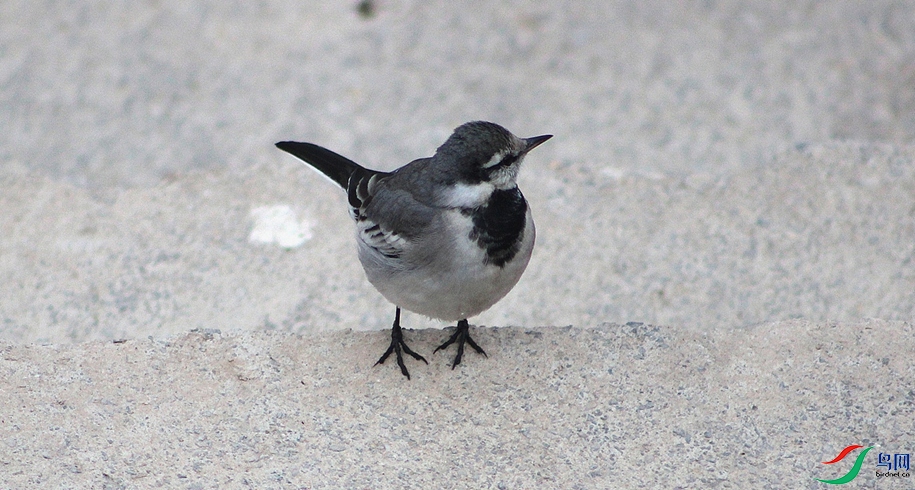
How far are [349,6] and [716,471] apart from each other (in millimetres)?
5513

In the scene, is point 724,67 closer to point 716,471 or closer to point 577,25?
point 577,25

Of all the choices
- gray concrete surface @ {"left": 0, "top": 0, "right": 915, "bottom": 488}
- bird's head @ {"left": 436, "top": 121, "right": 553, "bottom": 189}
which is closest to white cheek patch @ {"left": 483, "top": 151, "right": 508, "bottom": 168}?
bird's head @ {"left": 436, "top": 121, "right": 553, "bottom": 189}

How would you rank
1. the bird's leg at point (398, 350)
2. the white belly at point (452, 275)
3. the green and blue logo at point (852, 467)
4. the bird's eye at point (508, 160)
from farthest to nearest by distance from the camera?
the bird's leg at point (398, 350) < the bird's eye at point (508, 160) < the white belly at point (452, 275) < the green and blue logo at point (852, 467)

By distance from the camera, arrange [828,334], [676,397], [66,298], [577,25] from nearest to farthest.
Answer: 1. [676,397]
2. [828,334]
3. [66,298]
4. [577,25]

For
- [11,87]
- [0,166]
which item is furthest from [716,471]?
[11,87]

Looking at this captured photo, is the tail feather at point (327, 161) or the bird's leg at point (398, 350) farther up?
Result: the tail feather at point (327, 161)

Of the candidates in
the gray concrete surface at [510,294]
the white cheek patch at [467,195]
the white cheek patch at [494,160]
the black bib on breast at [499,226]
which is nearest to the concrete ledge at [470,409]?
the gray concrete surface at [510,294]

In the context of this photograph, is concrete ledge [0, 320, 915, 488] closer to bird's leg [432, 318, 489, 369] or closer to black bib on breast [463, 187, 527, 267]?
bird's leg [432, 318, 489, 369]

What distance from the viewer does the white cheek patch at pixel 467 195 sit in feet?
13.1

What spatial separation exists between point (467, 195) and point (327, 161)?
4.32ft

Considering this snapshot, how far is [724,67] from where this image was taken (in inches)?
292

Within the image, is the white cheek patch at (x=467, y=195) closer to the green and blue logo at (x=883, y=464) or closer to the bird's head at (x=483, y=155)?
the bird's head at (x=483, y=155)

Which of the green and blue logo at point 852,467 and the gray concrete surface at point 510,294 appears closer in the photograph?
the green and blue logo at point 852,467

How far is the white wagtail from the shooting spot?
12.9ft
